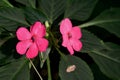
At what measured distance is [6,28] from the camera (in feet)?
4.33

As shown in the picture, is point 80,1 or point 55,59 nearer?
point 80,1

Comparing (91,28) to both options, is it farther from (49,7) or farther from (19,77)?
(19,77)

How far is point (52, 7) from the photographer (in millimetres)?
1403

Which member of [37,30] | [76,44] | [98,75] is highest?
[37,30]

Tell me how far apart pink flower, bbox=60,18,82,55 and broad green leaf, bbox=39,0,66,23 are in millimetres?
206

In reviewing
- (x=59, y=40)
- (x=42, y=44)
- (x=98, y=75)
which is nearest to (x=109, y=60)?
(x=98, y=75)

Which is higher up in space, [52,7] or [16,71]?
[52,7]

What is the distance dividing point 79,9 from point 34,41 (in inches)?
13.7

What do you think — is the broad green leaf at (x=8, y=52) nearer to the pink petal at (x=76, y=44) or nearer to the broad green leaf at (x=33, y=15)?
the broad green leaf at (x=33, y=15)

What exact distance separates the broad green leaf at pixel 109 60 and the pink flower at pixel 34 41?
0.34 metres

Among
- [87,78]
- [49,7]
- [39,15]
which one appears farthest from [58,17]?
[87,78]

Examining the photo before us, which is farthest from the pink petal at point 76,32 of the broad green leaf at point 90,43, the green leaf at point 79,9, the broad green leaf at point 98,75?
the broad green leaf at point 98,75

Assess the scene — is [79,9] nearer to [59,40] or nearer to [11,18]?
[59,40]

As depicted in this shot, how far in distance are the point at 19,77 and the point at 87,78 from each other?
0.89 feet
